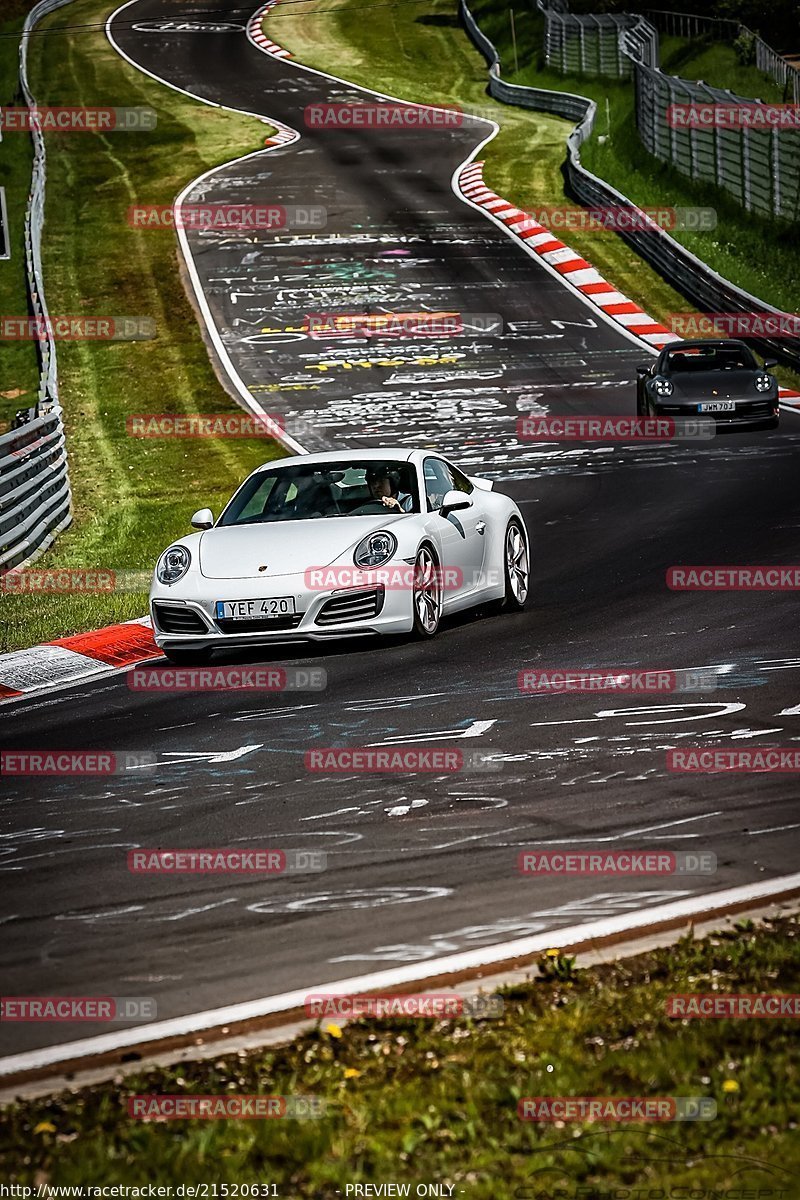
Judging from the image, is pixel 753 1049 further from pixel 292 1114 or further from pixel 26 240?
pixel 26 240

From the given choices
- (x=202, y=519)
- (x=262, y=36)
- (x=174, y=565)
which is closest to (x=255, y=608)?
(x=174, y=565)

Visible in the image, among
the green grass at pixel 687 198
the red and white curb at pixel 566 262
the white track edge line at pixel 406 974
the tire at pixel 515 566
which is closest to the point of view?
the white track edge line at pixel 406 974

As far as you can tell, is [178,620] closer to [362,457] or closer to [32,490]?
A: [362,457]

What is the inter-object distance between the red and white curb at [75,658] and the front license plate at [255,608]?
1.15m

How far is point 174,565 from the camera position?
37.8 ft

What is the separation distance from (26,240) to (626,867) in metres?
32.3

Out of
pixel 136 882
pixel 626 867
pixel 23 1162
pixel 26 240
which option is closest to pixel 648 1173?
pixel 23 1162

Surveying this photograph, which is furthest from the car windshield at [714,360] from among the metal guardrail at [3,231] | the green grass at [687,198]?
the metal guardrail at [3,231]

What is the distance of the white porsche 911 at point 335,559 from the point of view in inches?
436

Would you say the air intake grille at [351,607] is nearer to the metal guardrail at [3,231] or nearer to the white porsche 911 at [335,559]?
the white porsche 911 at [335,559]

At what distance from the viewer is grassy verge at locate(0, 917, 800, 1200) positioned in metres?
3.81

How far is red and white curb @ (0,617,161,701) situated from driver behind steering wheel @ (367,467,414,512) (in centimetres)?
196

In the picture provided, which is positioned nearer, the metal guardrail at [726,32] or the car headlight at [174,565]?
the car headlight at [174,565]

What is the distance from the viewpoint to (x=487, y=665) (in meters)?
10.6
